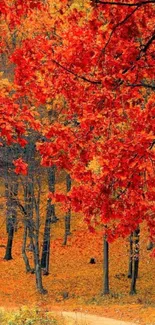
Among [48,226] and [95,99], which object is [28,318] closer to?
[95,99]

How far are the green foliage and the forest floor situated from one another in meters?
4.70

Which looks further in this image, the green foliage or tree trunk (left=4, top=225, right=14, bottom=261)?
tree trunk (left=4, top=225, right=14, bottom=261)

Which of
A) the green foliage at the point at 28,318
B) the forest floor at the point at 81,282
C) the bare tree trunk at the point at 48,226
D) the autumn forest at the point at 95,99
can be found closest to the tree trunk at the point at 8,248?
the forest floor at the point at 81,282

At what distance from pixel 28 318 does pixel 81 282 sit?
47.6 ft

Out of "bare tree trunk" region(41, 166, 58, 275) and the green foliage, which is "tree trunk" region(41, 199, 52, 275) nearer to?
"bare tree trunk" region(41, 166, 58, 275)

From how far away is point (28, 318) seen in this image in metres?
12.6

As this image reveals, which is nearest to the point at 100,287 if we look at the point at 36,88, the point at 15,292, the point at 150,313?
the point at 15,292

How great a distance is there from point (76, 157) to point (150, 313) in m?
12.2

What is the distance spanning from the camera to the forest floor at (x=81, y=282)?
1973 cm

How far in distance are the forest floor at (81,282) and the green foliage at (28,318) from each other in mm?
4697

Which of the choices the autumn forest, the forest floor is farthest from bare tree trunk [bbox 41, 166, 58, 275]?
the autumn forest

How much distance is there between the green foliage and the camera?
12375 mm

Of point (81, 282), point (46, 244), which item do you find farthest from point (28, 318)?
point (46, 244)

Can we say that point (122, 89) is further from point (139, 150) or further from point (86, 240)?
point (86, 240)
